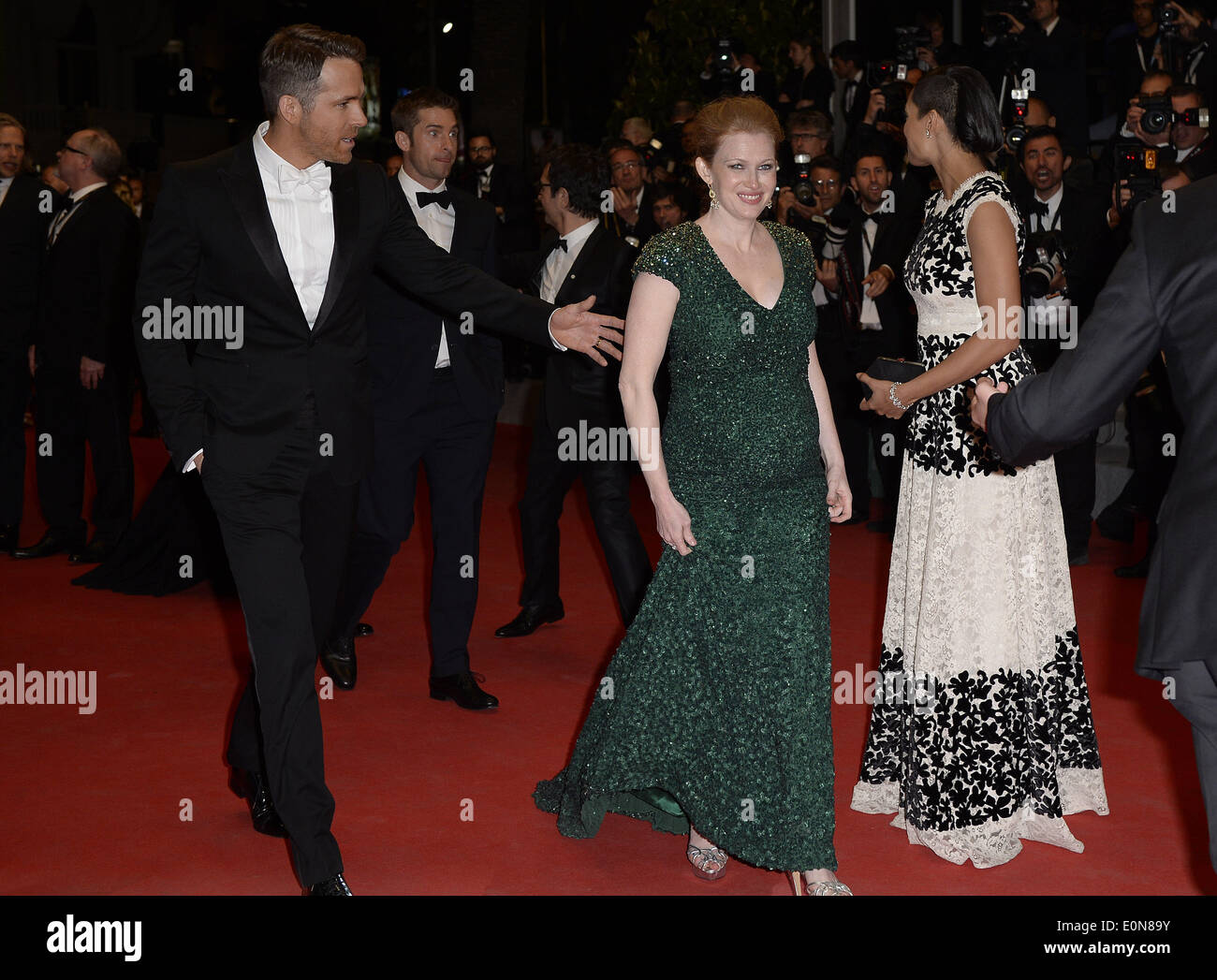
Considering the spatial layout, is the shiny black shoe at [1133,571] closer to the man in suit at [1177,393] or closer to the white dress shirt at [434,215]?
the white dress shirt at [434,215]

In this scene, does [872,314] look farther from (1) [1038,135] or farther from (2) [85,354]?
(2) [85,354]

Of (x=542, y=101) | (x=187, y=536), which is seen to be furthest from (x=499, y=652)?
(x=542, y=101)

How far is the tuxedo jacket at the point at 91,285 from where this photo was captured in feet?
21.2

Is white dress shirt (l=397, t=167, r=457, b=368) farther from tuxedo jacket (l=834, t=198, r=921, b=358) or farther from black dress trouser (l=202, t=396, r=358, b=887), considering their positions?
tuxedo jacket (l=834, t=198, r=921, b=358)

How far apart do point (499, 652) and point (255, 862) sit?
6.27ft

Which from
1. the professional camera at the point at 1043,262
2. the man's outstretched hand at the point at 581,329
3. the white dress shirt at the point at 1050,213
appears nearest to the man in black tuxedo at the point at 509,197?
the white dress shirt at the point at 1050,213

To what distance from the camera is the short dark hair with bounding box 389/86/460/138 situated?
4.43 m

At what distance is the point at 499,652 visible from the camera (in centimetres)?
505

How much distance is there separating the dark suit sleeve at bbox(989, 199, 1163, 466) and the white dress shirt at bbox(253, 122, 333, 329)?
159 cm

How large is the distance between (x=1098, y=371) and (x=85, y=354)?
18.5ft

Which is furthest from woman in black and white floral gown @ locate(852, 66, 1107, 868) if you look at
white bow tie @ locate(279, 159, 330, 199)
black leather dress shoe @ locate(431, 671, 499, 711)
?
black leather dress shoe @ locate(431, 671, 499, 711)

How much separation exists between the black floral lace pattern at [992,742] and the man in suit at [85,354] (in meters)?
4.58

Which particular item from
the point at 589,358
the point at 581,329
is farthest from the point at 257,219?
the point at 589,358

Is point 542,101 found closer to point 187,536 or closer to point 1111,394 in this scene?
point 187,536
